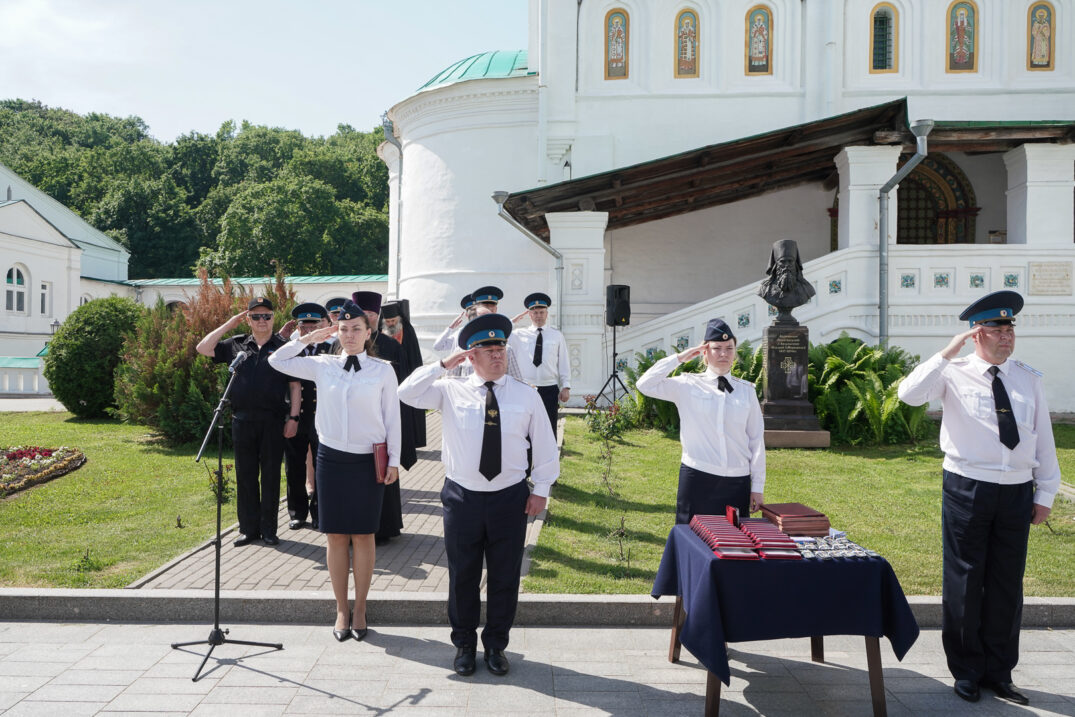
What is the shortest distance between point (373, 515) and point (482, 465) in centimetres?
109

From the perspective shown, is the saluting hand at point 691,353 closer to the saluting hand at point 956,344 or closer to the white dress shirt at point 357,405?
the saluting hand at point 956,344

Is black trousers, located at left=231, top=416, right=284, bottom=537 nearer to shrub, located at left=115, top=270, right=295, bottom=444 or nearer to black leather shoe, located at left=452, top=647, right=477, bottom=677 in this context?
black leather shoe, located at left=452, top=647, right=477, bottom=677

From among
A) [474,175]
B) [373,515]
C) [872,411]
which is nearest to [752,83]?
[474,175]

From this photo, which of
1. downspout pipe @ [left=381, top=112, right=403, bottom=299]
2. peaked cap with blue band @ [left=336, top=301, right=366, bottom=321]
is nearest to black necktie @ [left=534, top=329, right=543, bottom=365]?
peaked cap with blue band @ [left=336, top=301, right=366, bottom=321]

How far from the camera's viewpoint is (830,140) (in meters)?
16.3

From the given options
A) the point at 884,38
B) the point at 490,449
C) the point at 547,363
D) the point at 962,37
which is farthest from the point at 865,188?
the point at 490,449

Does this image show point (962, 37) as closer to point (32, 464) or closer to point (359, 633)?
point (359, 633)

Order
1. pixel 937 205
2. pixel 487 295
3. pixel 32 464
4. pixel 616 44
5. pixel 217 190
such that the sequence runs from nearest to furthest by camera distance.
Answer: pixel 487 295, pixel 32 464, pixel 616 44, pixel 937 205, pixel 217 190

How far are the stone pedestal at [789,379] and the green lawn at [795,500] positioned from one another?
721 mm

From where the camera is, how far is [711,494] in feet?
17.0

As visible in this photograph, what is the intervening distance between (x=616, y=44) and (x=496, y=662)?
60.3 feet

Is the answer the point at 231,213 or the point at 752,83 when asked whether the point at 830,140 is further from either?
the point at 231,213

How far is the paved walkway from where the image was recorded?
242 inches

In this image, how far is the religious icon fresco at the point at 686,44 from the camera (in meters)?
20.1
